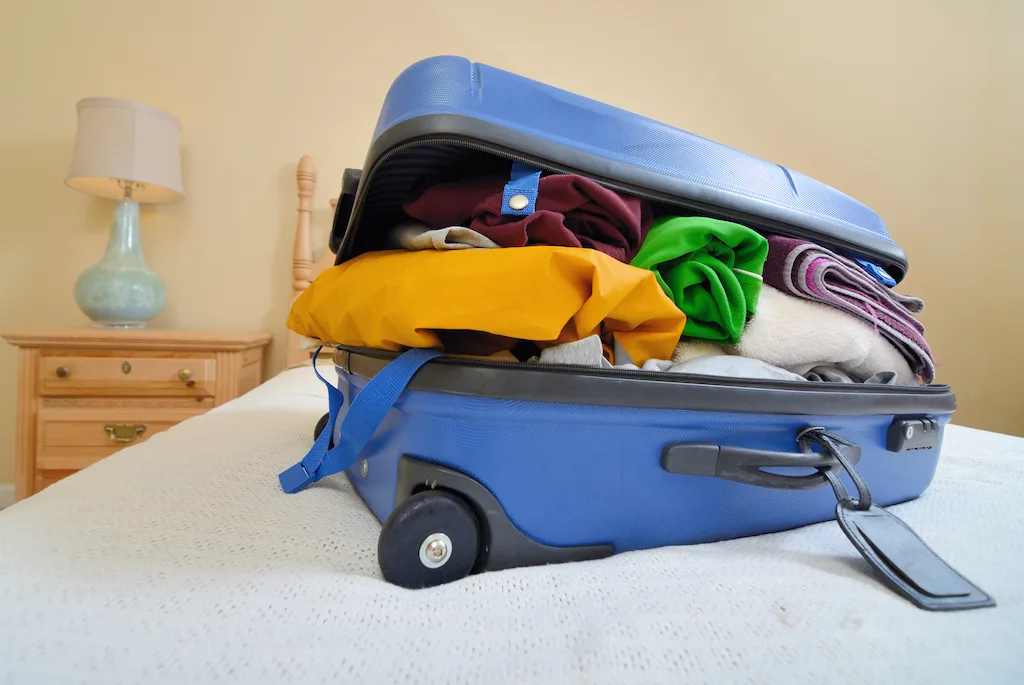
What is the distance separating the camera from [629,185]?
1.38ft

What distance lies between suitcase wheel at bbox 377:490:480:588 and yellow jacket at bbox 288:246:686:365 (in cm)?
11

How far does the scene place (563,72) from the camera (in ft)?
5.65

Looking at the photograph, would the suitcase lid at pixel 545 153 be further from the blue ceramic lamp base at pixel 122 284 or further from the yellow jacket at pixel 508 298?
the blue ceramic lamp base at pixel 122 284

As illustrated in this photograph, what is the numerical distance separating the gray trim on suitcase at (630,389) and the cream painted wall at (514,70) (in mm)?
1517

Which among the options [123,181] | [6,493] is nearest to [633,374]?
[123,181]

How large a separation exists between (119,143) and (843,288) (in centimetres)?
167

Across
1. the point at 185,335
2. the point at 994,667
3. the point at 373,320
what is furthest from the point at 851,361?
the point at 185,335

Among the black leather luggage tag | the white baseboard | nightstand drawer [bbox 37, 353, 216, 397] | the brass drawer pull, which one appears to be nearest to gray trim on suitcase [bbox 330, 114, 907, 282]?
the black leather luggage tag

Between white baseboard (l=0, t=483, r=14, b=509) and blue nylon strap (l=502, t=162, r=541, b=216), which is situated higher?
blue nylon strap (l=502, t=162, r=541, b=216)

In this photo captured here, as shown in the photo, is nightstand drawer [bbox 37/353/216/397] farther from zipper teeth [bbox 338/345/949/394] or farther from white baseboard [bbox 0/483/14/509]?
zipper teeth [bbox 338/345/949/394]

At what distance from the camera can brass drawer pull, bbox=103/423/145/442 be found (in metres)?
1.29

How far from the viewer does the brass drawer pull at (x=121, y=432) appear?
1290 mm

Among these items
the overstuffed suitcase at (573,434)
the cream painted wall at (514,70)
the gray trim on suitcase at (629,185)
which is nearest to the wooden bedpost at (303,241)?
the cream painted wall at (514,70)

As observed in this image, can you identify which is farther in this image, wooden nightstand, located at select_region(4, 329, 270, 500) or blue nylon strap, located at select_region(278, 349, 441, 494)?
wooden nightstand, located at select_region(4, 329, 270, 500)
